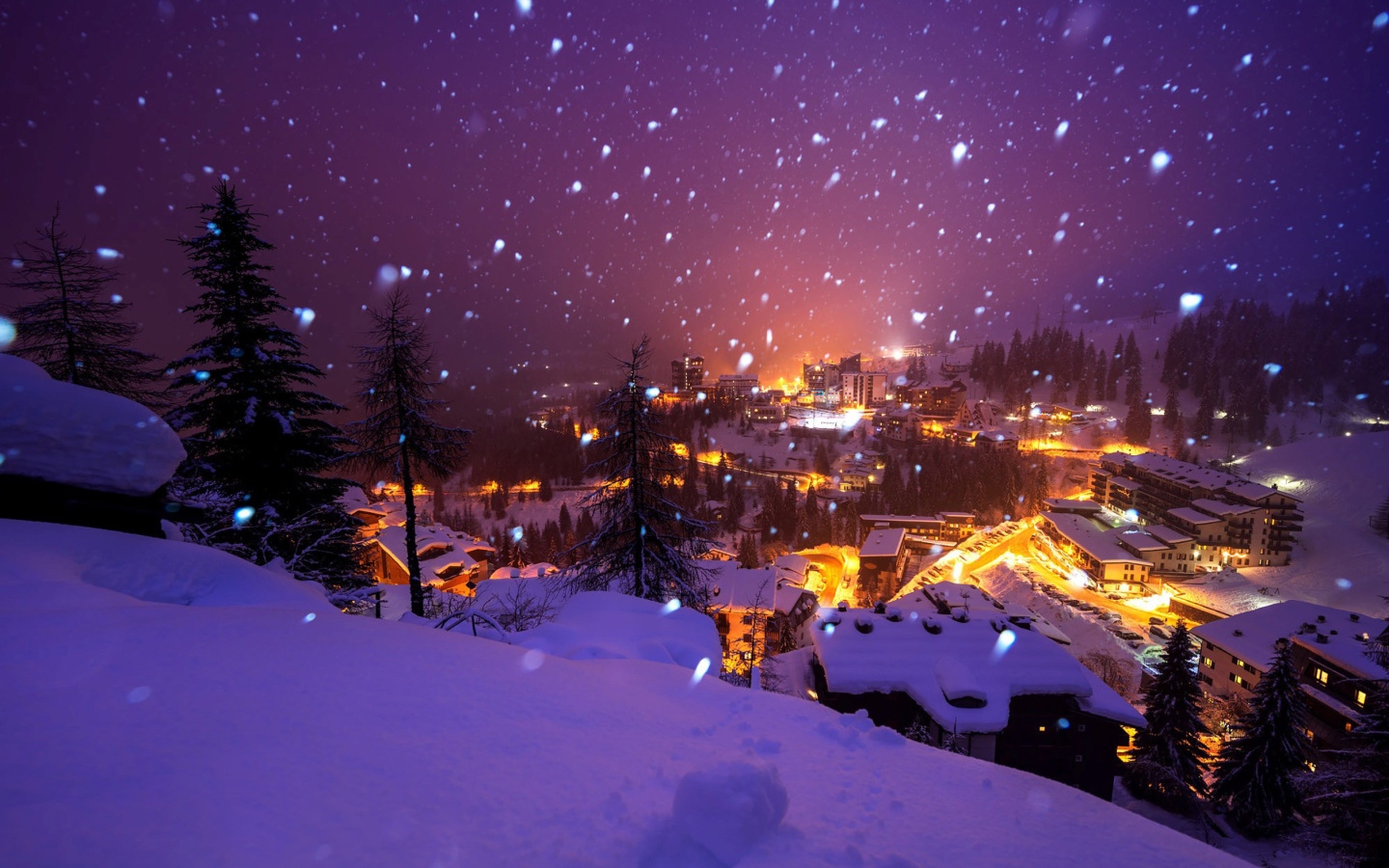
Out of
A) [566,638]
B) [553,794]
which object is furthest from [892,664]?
[553,794]

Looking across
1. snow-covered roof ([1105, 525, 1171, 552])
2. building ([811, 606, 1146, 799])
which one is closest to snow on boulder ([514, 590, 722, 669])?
building ([811, 606, 1146, 799])

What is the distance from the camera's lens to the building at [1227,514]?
153 feet

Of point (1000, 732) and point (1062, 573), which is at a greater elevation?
point (1000, 732)

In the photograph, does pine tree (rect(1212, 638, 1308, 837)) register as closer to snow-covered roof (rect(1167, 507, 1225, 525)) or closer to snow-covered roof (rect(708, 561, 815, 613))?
snow-covered roof (rect(708, 561, 815, 613))

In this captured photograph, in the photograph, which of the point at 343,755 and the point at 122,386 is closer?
the point at 343,755

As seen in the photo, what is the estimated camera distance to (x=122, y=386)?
13.8m

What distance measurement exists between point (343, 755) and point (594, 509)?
40.5 ft

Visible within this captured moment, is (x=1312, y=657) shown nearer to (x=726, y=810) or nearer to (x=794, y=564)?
(x=794, y=564)

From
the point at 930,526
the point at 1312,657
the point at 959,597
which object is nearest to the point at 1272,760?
the point at 1312,657

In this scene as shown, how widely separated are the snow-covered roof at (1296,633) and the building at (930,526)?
92.0 ft

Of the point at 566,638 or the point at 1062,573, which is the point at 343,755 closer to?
the point at 566,638

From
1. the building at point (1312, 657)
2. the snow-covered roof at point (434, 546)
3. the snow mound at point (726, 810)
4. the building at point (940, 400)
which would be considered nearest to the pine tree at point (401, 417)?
the snow mound at point (726, 810)

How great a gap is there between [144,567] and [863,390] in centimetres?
12957

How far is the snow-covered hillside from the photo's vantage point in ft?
134
